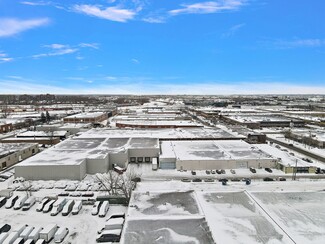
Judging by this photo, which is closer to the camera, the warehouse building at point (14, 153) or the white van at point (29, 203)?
the white van at point (29, 203)

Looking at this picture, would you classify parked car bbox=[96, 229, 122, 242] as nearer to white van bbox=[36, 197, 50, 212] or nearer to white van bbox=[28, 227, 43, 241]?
white van bbox=[28, 227, 43, 241]

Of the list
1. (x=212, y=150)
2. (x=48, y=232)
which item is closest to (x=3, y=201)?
(x=48, y=232)

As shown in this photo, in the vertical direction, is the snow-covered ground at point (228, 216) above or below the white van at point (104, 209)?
above

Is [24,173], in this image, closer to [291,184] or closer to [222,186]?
[222,186]

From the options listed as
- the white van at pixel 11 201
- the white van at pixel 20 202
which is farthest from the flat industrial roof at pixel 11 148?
the white van at pixel 20 202

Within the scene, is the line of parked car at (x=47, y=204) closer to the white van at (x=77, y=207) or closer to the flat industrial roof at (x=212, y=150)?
the white van at (x=77, y=207)

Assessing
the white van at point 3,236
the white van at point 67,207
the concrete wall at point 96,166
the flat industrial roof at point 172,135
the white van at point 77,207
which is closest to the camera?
the white van at point 3,236
